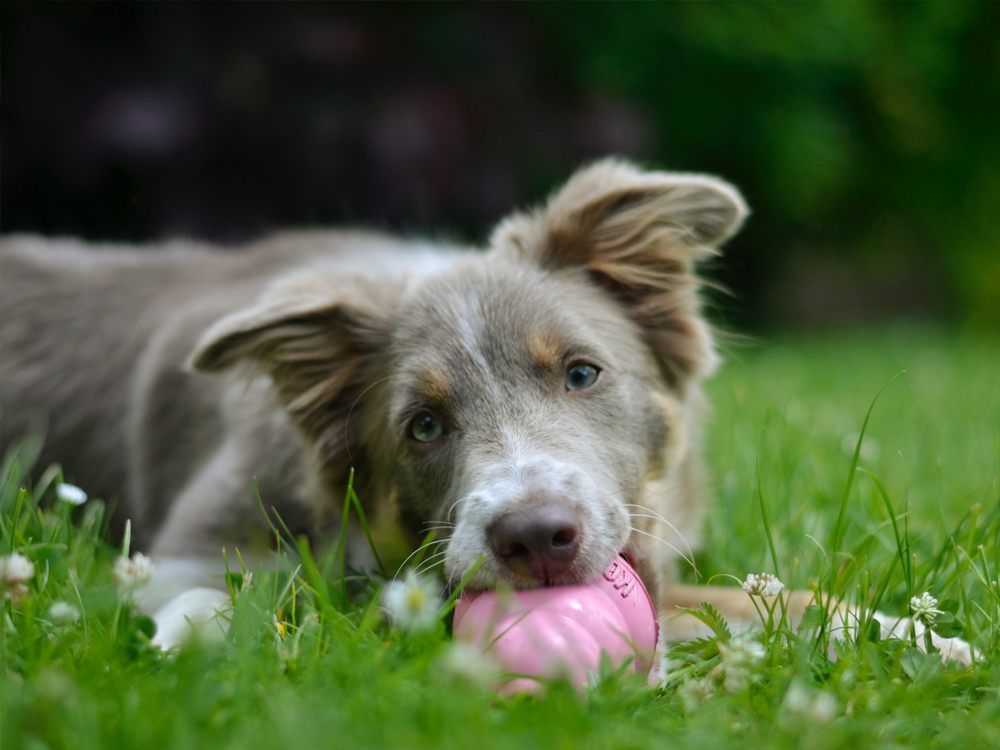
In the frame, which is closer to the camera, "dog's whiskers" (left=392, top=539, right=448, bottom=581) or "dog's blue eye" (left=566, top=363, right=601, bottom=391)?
"dog's whiskers" (left=392, top=539, right=448, bottom=581)

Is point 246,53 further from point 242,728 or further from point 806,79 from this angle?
point 242,728

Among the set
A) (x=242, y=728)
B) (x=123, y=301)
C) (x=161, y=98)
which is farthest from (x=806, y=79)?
(x=242, y=728)

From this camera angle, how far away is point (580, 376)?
349cm

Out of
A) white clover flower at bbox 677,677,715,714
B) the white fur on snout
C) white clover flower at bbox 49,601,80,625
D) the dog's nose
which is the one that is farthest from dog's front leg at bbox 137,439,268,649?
white clover flower at bbox 677,677,715,714

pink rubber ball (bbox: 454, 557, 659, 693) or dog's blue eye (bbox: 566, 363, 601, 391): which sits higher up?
dog's blue eye (bbox: 566, 363, 601, 391)

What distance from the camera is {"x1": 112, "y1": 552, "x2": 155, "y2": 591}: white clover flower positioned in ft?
8.98

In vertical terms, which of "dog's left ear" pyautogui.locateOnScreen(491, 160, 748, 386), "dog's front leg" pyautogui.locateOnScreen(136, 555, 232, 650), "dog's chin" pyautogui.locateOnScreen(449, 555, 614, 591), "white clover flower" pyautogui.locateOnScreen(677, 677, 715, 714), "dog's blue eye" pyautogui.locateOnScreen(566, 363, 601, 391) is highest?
"dog's left ear" pyautogui.locateOnScreen(491, 160, 748, 386)

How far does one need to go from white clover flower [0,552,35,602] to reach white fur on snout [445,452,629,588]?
40.1 inches

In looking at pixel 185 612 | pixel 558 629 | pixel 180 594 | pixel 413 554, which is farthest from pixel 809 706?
pixel 180 594

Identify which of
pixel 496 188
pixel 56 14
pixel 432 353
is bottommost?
pixel 496 188

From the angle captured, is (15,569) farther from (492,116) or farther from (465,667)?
(492,116)

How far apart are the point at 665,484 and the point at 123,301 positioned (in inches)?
105

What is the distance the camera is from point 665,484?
12.4ft

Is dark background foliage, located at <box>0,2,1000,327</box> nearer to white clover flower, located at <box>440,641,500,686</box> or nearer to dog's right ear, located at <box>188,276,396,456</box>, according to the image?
dog's right ear, located at <box>188,276,396,456</box>
